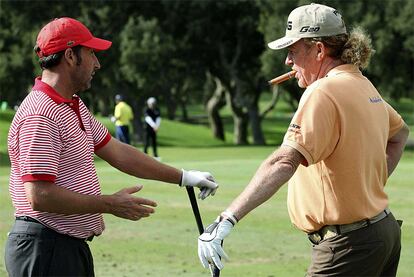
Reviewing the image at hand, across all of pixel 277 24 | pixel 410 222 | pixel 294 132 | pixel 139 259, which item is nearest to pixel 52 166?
pixel 294 132

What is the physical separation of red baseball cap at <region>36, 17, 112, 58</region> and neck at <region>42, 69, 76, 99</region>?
0.11 meters

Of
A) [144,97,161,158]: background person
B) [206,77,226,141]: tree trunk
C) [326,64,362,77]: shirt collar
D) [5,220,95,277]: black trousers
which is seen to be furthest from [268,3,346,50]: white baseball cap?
[206,77,226,141]: tree trunk

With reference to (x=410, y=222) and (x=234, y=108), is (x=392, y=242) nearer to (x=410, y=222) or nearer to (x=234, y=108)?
(x=410, y=222)

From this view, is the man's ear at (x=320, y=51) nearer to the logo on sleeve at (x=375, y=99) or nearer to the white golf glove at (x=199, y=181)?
the logo on sleeve at (x=375, y=99)

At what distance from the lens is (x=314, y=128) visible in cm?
461

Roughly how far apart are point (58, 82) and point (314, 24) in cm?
141

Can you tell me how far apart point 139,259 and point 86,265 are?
5.36 m

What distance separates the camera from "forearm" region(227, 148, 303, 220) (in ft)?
15.2

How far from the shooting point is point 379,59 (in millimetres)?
44969

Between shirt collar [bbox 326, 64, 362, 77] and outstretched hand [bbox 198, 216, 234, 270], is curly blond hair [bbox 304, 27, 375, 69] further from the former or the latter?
outstretched hand [bbox 198, 216, 234, 270]

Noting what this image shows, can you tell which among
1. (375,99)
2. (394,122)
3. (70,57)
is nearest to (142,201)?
(70,57)

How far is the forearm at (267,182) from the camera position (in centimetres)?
462

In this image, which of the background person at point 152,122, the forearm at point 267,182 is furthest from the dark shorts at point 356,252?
the background person at point 152,122

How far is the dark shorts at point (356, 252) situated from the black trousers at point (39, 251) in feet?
4.34
